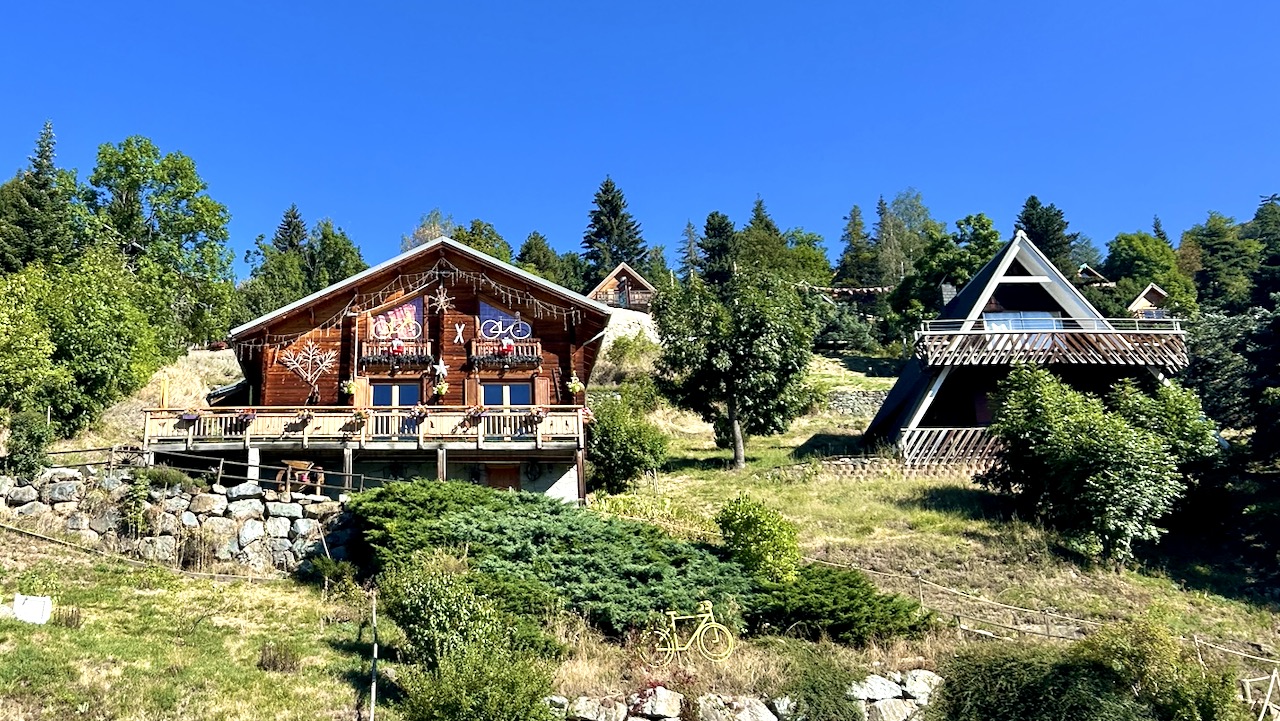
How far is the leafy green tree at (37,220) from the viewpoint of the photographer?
41062mm

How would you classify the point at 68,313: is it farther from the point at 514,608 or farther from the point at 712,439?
the point at 712,439

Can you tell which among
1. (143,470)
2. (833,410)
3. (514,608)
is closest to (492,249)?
(833,410)

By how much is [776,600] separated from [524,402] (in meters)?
13.4

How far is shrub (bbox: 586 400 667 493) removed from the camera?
1072 inches

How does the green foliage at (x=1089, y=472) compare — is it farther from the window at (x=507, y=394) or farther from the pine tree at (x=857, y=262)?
the pine tree at (x=857, y=262)

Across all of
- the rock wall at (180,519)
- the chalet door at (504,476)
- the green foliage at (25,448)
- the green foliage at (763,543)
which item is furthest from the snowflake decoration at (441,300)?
the green foliage at (763,543)

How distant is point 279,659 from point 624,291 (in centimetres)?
4850

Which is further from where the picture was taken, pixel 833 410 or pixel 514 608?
pixel 833 410

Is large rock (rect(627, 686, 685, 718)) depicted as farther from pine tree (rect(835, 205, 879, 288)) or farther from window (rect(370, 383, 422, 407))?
pine tree (rect(835, 205, 879, 288))

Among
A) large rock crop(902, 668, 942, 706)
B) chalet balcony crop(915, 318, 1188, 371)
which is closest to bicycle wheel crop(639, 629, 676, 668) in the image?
large rock crop(902, 668, 942, 706)

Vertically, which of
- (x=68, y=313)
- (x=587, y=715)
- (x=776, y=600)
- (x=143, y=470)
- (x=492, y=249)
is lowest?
(x=587, y=715)

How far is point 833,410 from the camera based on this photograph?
42.7 meters

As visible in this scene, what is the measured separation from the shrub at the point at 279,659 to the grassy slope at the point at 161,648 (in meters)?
0.13

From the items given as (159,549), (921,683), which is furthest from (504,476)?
(921,683)
